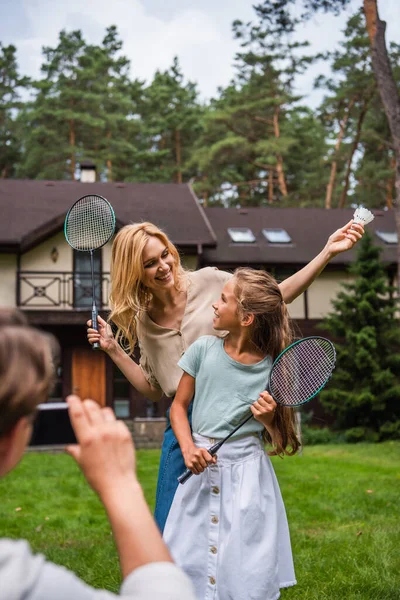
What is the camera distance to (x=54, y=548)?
21.2 ft

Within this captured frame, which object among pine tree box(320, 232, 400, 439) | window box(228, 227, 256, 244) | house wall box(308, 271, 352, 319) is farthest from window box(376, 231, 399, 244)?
pine tree box(320, 232, 400, 439)

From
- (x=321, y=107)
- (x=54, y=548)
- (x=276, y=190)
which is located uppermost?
(x=321, y=107)

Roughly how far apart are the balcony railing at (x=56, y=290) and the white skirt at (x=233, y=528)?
17.0 m

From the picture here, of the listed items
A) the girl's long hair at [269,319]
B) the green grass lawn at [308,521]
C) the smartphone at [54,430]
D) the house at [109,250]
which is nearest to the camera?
the girl's long hair at [269,319]

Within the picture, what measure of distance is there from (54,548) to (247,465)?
12.7 ft

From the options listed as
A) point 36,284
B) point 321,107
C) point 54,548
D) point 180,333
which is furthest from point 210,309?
point 321,107

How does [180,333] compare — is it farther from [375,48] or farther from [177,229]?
[177,229]

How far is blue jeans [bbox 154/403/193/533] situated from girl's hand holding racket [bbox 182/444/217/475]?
0.30 m

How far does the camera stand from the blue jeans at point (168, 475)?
3416 mm

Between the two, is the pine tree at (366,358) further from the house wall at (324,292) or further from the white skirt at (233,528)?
the white skirt at (233,528)

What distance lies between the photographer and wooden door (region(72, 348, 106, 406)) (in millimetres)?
20594

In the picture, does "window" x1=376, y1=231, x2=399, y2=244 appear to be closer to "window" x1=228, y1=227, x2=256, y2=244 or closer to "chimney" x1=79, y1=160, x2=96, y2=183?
"window" x1=228, y1=227, x2=256, y2=244

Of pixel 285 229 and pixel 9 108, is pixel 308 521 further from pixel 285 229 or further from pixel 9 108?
pixel 9 108

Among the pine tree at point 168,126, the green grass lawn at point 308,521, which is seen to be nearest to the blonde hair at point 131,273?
the green grass lawn at point 308,521
